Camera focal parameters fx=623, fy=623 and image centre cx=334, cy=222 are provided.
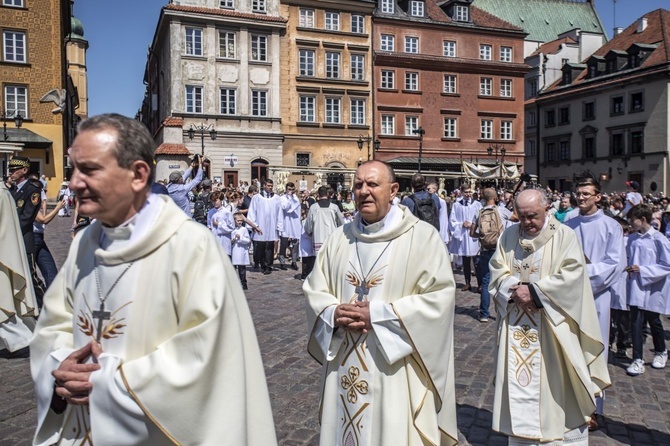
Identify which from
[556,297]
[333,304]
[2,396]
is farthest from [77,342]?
[2,396]

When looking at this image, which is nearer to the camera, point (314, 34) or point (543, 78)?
point (314, 34)

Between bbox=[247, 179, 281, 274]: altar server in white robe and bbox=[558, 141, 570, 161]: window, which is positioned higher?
bbox=[558, 141, 570, 161]: window

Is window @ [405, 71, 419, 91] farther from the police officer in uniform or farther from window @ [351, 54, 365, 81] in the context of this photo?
the police officer in uniform

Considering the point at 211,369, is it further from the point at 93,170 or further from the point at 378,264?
the point at 378,264

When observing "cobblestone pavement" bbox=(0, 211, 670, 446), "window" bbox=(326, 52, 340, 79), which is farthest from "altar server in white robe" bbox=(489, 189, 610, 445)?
"window" bbox=(326, 52, 340, 79)

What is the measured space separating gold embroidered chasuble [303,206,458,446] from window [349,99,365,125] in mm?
39007

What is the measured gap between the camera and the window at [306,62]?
40719 mm

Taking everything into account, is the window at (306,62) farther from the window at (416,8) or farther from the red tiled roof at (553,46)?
the red tiled roof at (553,46)

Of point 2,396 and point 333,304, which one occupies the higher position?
point 333,304

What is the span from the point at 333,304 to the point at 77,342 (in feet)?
5.42

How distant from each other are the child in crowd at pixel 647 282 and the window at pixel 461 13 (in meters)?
40.9

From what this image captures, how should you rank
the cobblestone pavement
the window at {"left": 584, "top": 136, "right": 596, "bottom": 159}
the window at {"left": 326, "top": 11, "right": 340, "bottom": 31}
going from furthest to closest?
the window at {"left": 584, "top": 136, "right": 596, "bottom": 159} < the window at {"left": 326, "top": 11, "right": 340, "bottom": 31} < the cobblestone pavement

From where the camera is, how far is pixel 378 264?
12.9ft

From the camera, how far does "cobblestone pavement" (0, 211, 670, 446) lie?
5.31 m
